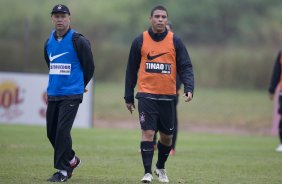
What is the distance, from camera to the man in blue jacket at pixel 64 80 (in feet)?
36.7

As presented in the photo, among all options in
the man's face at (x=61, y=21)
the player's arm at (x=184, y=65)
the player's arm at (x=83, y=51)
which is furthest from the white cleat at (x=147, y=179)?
the man's face at (x=61, y=21)

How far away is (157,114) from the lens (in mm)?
→ 11484

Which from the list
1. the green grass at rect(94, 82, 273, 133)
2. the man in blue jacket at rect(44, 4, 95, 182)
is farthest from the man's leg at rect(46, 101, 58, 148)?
the green grass at rect(94, 82, 273, 133)

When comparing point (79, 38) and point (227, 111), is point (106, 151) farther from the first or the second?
point (227, 111)

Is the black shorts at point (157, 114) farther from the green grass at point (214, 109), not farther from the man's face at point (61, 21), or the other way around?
the green grass at point (214, 109)

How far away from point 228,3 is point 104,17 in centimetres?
862

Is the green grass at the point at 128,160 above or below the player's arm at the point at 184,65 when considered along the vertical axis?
below

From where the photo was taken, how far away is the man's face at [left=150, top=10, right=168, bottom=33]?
1138 centimetres

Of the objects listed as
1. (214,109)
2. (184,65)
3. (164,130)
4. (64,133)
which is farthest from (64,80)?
(214,109)

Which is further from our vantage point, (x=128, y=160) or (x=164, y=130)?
(x=128, y=160)

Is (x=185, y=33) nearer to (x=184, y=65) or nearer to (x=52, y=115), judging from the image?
(x=184, y=65)

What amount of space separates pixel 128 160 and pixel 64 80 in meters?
3.92

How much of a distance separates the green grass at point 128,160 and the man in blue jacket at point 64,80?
427mm

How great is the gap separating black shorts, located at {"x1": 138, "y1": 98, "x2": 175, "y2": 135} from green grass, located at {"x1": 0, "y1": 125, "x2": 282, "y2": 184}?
79 centimetres
